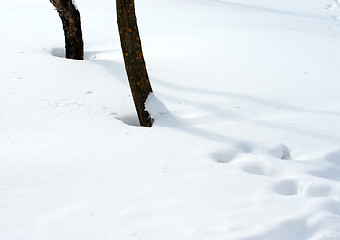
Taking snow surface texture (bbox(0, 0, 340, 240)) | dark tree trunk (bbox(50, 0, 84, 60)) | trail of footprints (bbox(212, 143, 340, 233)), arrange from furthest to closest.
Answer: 1. dark tree trunk (bbox(50, 0, 84, 60))
2. trail of footprints (bbox(212, 143, 340, 233))
3. snow surface texture (bbox(0, 0, 340, 240))

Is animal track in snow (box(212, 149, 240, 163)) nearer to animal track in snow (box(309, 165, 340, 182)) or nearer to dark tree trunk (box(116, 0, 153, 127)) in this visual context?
animal track in snow (box(309, 165, 340, 182))

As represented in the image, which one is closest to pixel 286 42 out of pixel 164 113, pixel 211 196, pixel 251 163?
pixel 164 113

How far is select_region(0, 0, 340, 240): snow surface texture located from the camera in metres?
2.46

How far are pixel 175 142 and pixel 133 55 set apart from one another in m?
0.88

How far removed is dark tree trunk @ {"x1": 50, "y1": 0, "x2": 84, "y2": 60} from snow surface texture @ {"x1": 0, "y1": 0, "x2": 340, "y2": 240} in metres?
0.30

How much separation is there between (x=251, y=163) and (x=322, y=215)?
0.73 m

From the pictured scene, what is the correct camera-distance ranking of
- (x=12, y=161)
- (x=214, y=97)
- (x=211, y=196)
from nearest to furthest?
1. (x=211, y=196)
2. (x=12, y=161)
3. (x=214, y=97)

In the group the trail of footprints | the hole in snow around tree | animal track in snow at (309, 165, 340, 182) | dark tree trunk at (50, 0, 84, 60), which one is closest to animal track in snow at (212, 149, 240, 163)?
the trail of footprints

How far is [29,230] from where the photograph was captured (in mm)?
2348

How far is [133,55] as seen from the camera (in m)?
3.82

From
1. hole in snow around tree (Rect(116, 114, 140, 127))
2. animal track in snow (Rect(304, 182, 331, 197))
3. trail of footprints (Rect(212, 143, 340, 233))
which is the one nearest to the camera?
trail of footprints (Rect(212, 143, 340, 233))

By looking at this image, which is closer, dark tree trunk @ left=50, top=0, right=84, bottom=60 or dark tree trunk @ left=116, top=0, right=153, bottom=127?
dark tree trunk @ left=116, top=0, right=153, bottom=127

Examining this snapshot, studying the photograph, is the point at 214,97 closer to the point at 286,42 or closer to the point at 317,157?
the point at 317,157

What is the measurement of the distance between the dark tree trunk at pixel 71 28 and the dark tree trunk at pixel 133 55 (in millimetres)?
1799
